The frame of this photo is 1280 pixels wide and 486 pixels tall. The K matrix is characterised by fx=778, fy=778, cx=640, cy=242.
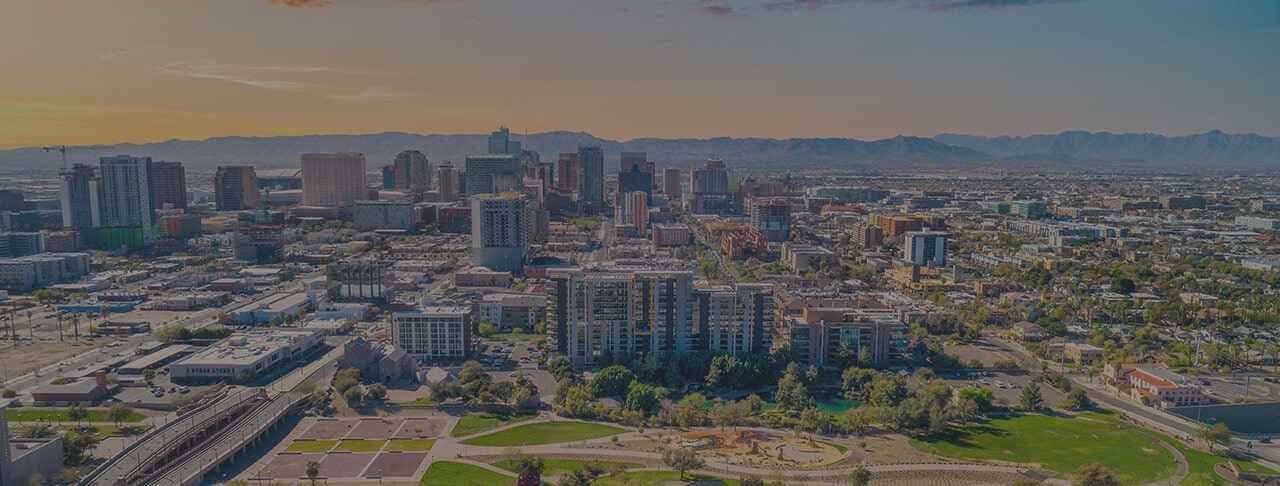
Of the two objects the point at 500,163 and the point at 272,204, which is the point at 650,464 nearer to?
the point at 500,163

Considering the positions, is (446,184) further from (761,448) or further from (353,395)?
(761,448)

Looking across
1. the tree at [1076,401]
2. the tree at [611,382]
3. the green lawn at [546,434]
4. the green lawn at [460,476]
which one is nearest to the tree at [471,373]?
the green lawn at [546,434]

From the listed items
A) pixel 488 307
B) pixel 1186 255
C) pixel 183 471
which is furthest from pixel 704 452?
pixel 1186 255

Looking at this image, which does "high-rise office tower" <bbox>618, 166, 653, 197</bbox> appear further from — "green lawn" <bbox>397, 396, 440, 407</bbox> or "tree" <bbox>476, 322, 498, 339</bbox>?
"green lawn" <bbox>397, 396, 440, 407</bbox>

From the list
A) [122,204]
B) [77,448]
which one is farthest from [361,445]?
[122,204]

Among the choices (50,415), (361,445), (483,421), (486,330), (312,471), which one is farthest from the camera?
(486,330)

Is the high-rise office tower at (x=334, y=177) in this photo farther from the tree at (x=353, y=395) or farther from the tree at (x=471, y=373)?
the tree at (x=353, y=395)
